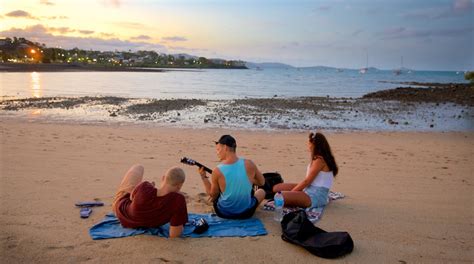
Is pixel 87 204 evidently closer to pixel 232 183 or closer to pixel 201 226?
pixel 201 226

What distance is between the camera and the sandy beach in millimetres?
4441

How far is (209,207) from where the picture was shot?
595 cm

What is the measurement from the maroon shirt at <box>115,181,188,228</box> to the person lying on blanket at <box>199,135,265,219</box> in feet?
2.21

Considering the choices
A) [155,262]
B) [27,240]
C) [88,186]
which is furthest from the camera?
[88,186]

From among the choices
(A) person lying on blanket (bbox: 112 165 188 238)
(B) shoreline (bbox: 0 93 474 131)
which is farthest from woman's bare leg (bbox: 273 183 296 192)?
(B) shoreline (bbox: 0 93 474 131)

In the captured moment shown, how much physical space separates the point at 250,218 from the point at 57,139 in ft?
26.2

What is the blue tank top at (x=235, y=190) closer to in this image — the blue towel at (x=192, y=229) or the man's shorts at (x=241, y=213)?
the man's shorts at (x=241, y=213)

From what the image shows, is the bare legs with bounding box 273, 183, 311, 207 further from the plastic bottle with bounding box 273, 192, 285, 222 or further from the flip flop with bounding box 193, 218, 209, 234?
the flip flop with bounding box 193, 218, 209, 234

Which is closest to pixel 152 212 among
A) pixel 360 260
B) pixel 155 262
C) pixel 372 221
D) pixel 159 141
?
pixel 155 262

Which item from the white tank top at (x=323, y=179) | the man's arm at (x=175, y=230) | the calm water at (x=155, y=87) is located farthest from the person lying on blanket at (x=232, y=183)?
the calm water at (x=155, y=87)

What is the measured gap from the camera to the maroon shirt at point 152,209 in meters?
4.64

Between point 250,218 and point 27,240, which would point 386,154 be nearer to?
point 250,218

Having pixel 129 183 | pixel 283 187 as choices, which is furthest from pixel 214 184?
pixel 283 187

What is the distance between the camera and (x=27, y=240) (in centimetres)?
459
